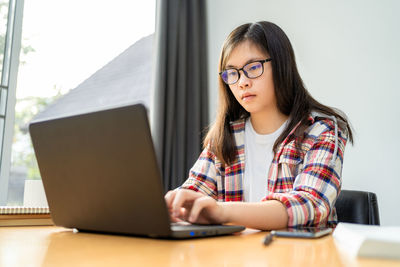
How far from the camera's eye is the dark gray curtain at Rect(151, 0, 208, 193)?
102 inches

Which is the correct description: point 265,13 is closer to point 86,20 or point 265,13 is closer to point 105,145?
point 86,20

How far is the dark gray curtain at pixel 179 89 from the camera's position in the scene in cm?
258

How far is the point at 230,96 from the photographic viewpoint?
150 cm

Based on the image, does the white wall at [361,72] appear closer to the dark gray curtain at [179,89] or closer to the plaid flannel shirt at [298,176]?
the dark gray curtain at [179,89]

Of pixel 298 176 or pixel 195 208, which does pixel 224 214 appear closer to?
pixel 195 208

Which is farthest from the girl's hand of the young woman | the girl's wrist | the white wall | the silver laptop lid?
the white wall

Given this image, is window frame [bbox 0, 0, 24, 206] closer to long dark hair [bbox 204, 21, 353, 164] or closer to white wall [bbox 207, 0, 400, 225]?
long dark hair [bbox 204, 21, 353, 164]

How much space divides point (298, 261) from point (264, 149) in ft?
3.02

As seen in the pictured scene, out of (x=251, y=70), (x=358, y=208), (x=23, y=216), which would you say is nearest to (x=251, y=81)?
(x=251, y=70)

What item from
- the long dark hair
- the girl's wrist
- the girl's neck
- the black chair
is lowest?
the black chair

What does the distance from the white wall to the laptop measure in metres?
1.43

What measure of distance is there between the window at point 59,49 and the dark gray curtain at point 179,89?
0.19 metres

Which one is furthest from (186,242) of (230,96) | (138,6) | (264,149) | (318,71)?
(138,6)

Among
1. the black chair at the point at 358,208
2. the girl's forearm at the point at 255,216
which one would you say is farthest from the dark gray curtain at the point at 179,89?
the girl's forearm at the point at 255,216
